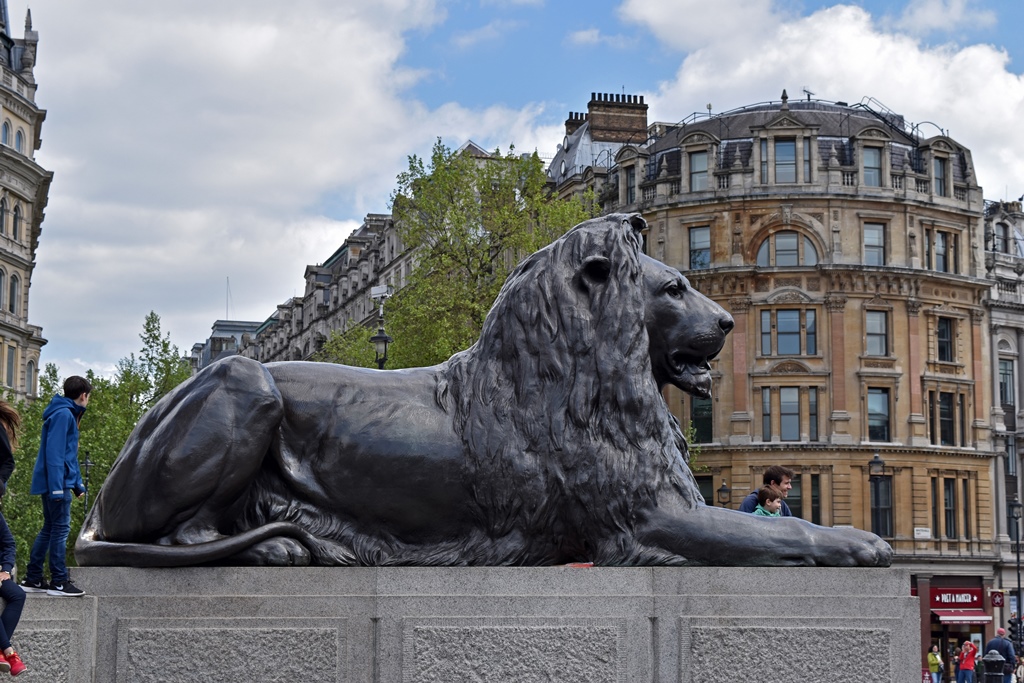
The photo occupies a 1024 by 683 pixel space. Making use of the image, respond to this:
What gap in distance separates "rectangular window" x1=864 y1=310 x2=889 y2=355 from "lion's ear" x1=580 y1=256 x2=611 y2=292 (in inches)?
1947

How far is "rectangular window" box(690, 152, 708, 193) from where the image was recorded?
5616 cm

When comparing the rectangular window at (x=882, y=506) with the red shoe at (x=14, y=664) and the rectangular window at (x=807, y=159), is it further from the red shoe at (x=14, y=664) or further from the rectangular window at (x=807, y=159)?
the red shoe at (x=14, y=664)

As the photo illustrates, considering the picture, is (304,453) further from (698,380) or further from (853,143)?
(853,143)

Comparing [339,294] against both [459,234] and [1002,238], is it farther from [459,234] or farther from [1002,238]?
[459,234]

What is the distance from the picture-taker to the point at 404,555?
23.9 ft

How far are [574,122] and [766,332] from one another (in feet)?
59.4

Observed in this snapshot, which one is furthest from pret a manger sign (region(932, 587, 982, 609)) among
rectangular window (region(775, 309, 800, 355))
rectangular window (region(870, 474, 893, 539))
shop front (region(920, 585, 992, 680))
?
rectangular window (region(775, 309, 800, 355))

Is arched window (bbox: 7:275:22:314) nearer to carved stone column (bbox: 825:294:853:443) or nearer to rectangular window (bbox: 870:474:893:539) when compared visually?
carved stone column (bbox: 825:294:853:443)

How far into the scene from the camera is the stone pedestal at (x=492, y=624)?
21.9 feet

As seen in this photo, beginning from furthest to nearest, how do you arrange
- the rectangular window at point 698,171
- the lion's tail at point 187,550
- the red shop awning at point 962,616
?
the rectangular window at point 698,171, the red shop awning at point 962,616, the lion's tail at point 187,550

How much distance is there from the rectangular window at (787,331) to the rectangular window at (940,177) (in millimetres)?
8218

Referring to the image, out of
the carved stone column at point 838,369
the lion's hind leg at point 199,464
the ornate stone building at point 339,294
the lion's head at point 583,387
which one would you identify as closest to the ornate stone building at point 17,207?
the ornate stone building at point 339,294

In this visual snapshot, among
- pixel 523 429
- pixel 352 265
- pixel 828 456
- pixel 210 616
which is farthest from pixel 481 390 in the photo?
pixel 352 265

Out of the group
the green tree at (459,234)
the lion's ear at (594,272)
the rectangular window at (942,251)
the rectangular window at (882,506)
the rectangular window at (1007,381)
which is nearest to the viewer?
the lion's ear at (594,272)
